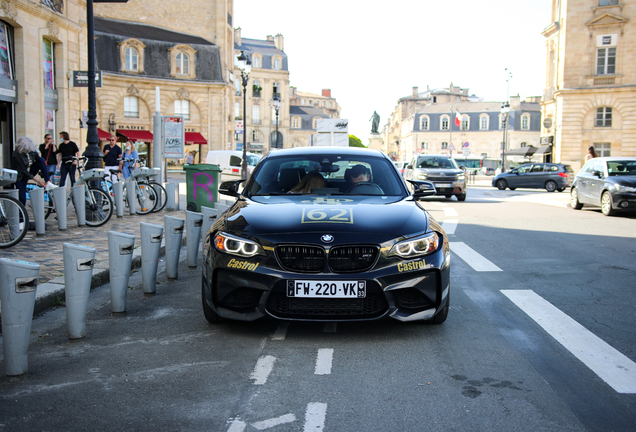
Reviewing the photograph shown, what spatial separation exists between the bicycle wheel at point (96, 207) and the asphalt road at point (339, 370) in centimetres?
574

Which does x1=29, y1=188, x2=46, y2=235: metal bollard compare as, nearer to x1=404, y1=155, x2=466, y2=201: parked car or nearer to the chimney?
x1=404, y1=155, x2=466, y2=201: parked car

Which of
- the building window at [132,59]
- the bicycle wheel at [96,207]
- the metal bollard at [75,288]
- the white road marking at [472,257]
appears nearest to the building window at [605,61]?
A: the building window at [132,59]

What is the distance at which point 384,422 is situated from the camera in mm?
3143

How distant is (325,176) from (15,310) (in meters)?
3.11

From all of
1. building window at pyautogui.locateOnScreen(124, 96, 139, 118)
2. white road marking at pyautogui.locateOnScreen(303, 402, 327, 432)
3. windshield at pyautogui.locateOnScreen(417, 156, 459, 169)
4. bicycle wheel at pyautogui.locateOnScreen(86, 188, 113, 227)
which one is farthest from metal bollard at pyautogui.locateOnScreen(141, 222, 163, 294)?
building window at pyautogui.locateOnScreen(124, 96, 139, 118)

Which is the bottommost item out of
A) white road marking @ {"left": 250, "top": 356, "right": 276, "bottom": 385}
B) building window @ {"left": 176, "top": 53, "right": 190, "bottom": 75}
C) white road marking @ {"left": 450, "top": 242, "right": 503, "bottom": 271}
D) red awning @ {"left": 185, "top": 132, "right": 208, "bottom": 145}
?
white road marking @ {"left": 250, "top": 356, "right": 276, "bottom": 385}

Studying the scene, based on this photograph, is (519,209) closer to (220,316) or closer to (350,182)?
(350,182)

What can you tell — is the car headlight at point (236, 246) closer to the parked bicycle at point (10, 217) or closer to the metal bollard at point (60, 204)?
the parked bicycle at point (10, 217)

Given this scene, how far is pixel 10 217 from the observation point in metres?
8.57

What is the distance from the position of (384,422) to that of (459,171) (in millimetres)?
20071

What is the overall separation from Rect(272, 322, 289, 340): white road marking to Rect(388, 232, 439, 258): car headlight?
106cm

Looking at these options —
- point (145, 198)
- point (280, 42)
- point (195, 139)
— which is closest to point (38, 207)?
point (145, 198)

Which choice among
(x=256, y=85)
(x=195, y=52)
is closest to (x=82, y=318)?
(x=195, y=52)

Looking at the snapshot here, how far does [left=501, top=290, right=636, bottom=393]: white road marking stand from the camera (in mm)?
3814
